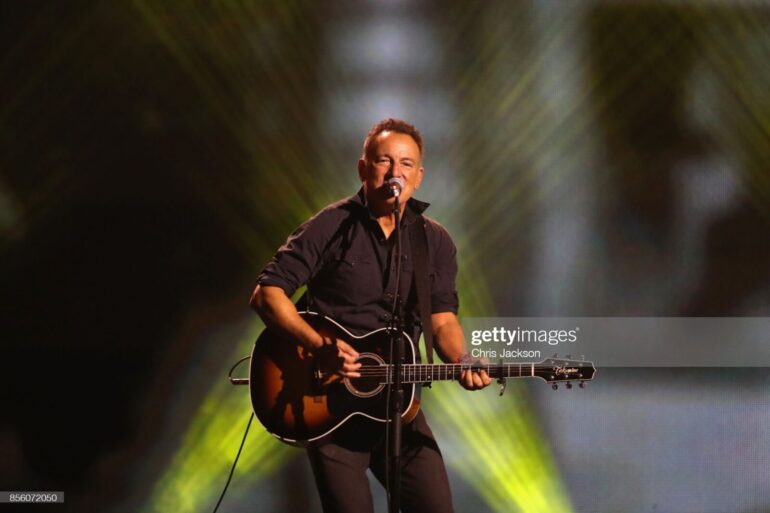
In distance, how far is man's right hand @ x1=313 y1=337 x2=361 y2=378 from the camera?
3918 mm

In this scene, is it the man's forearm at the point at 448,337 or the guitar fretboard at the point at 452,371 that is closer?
the guitar fretboard at the point at 452,371

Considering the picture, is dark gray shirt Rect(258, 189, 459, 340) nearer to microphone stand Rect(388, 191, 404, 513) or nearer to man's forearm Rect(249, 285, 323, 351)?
man's forearm Rect(249, 285, 323, 351)

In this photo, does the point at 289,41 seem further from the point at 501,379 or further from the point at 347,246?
the point at 501,379

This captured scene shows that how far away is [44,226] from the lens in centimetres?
571

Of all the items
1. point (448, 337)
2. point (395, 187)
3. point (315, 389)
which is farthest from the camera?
point (448, 337)

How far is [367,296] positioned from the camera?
4117 millimetres

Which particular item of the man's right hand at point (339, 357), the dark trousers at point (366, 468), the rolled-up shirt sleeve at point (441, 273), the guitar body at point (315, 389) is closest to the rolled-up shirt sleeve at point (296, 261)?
the guitar body at point (315, 389)

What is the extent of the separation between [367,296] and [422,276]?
0.29m

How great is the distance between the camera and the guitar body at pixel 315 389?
13.1 feet

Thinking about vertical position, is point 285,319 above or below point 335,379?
above

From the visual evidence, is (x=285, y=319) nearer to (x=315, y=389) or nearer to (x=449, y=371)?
(x=315, y=389)

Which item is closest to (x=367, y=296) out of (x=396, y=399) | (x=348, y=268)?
(x=348, y=268)

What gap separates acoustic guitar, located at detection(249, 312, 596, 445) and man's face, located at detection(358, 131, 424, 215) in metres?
0.60

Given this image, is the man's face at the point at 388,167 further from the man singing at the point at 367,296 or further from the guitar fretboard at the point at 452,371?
the guitar fretboard at the point at 452,371
